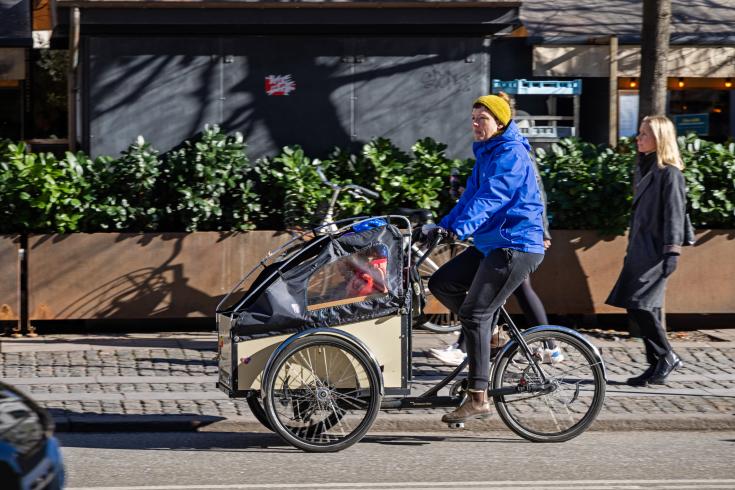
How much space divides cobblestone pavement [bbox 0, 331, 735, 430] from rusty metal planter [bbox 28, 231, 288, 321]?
0.26 meters

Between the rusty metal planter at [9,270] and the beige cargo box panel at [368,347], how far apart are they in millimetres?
4272

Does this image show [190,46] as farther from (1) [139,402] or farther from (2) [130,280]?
(1) [139,402]

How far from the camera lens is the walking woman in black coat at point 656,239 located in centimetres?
853

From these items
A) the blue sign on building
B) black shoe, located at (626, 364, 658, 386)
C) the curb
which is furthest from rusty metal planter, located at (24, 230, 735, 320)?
the blue sign on building

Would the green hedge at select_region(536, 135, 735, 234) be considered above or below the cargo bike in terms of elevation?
above

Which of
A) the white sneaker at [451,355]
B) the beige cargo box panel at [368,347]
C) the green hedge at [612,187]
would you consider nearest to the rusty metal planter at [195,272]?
the green hedge at [612,187]

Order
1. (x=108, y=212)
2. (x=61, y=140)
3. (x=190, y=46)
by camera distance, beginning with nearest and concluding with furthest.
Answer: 1. (x=108, y=212)
2. (x=190, y=46)
3. (x=61, y=140)

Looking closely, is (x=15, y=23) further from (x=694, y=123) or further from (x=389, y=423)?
(x=694, y=123)

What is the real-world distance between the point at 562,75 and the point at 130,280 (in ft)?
20.4

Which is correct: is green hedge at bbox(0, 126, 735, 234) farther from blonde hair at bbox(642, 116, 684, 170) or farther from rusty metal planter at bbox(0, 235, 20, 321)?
blonde hair at bbox(642, 116, 684, 170)

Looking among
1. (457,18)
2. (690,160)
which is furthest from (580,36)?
(690,160)

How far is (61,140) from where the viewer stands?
13539mm

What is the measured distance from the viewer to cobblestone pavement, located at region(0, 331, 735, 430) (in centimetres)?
760

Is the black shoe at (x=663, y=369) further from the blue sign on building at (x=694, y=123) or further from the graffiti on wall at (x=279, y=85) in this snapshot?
the blue sign on building at (x=694, y=123)
